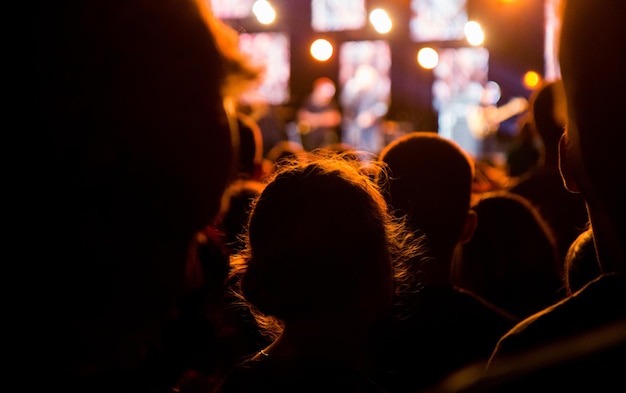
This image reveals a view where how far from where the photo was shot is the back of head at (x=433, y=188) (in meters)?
2.76

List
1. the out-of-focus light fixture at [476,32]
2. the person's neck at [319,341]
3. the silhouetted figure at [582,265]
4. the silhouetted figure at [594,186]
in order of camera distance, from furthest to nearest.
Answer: the out-of-focus light fixture at [476,32] → the silhouetted figure at [582,265] → the person's neck at [319,341] → the silhouetted figure at [594,186]

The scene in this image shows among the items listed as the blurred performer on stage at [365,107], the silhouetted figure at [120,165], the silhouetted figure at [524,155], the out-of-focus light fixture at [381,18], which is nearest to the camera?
the silhouetted figure at [120,165]

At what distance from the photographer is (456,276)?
3.22 m

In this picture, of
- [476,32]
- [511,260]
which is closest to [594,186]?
[511,260]

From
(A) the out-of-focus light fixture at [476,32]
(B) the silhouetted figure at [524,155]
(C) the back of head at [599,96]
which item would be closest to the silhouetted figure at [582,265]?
(C) the back of head at [599,96]

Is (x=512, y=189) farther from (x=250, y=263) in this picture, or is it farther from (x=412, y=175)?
(x=250, y=263)

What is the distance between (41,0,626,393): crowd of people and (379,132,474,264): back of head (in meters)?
0.39

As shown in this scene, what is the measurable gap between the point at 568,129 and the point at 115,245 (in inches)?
36.4

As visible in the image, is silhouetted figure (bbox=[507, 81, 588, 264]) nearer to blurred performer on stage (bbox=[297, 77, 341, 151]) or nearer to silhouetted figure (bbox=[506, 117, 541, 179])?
silhouetted figure (bbox=[506, 117, 541, 179])

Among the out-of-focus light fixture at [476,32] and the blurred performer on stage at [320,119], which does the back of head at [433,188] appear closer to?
the out-of-focus light fixture at [476,32]

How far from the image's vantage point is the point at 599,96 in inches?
50.9

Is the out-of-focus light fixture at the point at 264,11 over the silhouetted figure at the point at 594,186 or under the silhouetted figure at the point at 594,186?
over

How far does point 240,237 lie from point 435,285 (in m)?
0.77

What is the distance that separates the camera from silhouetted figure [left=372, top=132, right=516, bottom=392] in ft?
7.62
